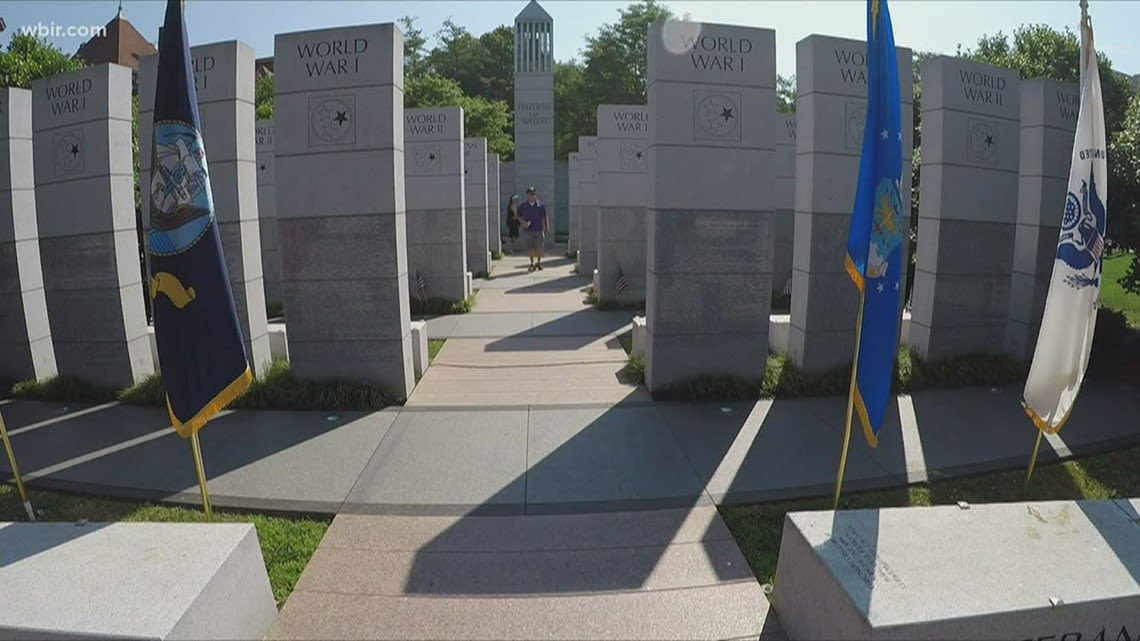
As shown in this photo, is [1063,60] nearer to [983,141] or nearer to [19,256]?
[983,141]

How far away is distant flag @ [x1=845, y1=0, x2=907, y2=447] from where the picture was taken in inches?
162

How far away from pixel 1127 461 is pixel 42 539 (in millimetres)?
7636

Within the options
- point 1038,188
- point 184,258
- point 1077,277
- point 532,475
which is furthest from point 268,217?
point 1077,277

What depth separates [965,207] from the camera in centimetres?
820

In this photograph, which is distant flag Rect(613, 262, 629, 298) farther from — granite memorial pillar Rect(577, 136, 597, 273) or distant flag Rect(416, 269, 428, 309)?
granite memorial pillar Rect(577, 136, 597, 273)

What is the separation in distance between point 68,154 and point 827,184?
8279mm

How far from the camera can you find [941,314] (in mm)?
8281

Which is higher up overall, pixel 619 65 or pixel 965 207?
pixel 619 65

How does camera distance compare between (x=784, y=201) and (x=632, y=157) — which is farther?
(x=784, y=201)

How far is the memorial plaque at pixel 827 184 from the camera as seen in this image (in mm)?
7566

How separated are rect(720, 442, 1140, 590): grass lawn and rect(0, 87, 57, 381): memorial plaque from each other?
26.3 feet

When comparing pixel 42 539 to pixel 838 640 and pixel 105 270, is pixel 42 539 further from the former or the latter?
pixel 105 270

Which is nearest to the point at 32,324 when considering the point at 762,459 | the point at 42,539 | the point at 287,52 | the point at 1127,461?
the point at 287,52

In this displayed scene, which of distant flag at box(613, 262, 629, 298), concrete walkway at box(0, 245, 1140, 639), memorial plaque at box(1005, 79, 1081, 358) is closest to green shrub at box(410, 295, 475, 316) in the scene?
distant flag at box(613, 262, 629, 298)
